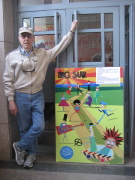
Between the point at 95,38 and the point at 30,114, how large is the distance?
1644 mm

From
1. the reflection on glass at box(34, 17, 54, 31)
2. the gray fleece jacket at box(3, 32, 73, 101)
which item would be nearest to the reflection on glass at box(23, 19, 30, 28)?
the reflection on glass at box(34, 17, 54, 31)

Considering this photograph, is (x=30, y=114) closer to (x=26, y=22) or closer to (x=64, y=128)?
(x=64, y=128)

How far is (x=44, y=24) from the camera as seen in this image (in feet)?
11.6

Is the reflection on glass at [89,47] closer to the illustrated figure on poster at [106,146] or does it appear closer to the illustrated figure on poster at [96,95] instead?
the illustrated figure on poster at [96,95]

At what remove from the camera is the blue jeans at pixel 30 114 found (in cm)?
313

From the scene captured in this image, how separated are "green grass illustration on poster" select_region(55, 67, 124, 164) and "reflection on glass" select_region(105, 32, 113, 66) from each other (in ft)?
0.85

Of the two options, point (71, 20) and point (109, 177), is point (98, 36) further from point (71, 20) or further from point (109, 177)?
point (109, 177)

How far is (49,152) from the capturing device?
12.3 feet

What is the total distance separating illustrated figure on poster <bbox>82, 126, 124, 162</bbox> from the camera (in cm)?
323

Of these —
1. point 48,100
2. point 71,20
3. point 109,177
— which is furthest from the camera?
point 48,100

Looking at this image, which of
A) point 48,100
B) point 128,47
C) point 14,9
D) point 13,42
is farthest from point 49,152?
point 14,9

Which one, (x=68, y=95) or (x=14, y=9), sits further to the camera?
(x=14, y=9)

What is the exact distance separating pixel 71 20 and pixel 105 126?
5.96 feet

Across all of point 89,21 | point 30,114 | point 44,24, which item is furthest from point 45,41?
point 30,114
